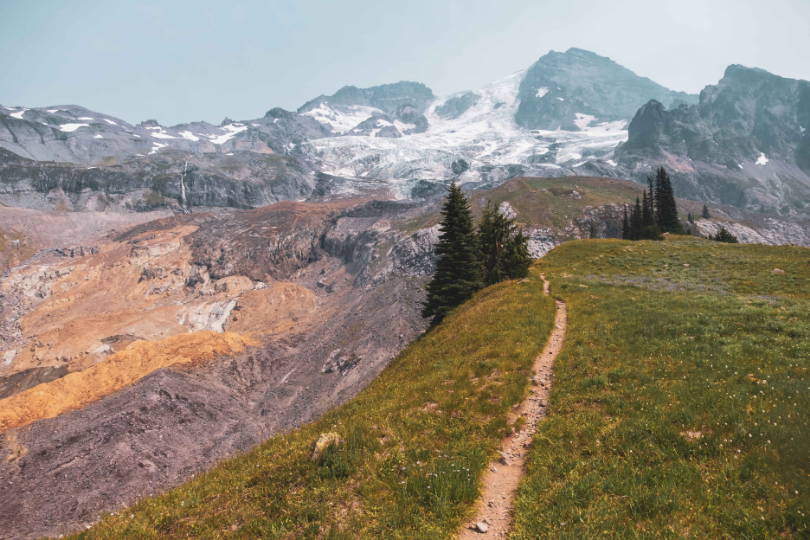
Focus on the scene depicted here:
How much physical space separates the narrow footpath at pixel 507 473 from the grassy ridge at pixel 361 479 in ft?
1.00

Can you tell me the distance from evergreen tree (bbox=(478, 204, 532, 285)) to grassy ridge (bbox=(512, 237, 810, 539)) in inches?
675

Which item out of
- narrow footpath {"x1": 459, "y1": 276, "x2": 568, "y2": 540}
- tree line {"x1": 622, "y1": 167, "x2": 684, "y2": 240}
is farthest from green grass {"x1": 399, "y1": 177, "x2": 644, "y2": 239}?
narrow footpath {"x1": 459, "y1": 276, "x2": 568, "y2": 540}

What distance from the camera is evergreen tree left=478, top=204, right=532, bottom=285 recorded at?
123 ft

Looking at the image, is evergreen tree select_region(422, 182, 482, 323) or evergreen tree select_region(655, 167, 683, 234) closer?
evergreen tree select_region(422, 182, 482, 323)

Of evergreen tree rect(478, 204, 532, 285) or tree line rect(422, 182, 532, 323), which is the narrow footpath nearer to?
tree line rect(422, 182, 532, 323)

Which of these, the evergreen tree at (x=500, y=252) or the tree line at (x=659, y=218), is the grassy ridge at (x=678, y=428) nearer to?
the evergreen tree at (x=500, y=252)

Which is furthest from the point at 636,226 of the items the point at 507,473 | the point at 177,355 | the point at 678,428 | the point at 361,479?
the point at 177,355

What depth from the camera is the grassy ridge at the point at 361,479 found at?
6871 millimetres

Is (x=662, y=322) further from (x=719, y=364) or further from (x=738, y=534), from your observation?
(x=738, y=534)

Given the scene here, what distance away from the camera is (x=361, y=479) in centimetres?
796

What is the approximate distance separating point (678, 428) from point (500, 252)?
32228 millimetres

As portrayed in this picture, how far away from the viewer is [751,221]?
193 m

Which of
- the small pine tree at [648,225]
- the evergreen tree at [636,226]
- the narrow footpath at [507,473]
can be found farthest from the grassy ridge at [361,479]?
the evergreen tree at [636,226]

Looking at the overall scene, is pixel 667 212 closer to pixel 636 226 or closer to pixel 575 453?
pixel 636 226
